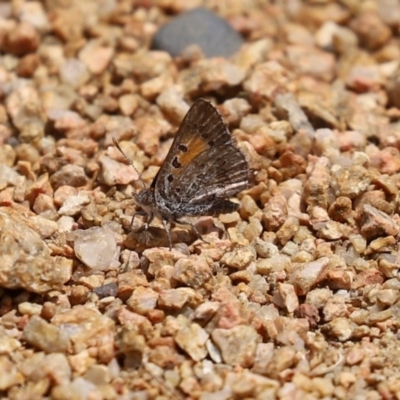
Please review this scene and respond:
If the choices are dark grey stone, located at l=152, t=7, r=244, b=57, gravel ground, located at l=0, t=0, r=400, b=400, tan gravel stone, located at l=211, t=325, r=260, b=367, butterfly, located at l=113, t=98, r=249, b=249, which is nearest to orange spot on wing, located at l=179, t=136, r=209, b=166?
butterfly, located at l=113, t=98, r=249, b=249

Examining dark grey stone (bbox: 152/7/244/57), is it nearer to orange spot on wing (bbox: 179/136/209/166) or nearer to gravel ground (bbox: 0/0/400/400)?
gravel ground (bbox: 0/0/400/400)

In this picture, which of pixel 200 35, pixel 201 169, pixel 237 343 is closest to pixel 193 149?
pixel 201 169

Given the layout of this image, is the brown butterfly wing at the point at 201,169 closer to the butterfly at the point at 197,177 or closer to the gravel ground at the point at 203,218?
the butterfly at the point at 197,177

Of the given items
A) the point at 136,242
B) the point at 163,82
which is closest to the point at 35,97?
the point at 163,82

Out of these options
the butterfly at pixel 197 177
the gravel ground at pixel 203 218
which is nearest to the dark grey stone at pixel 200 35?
the gravel ground at pixel 203 218

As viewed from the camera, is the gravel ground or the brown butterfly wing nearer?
the gravel ground

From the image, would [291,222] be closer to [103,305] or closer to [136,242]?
[136,242]

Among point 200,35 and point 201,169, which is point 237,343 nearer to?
point 201,169
